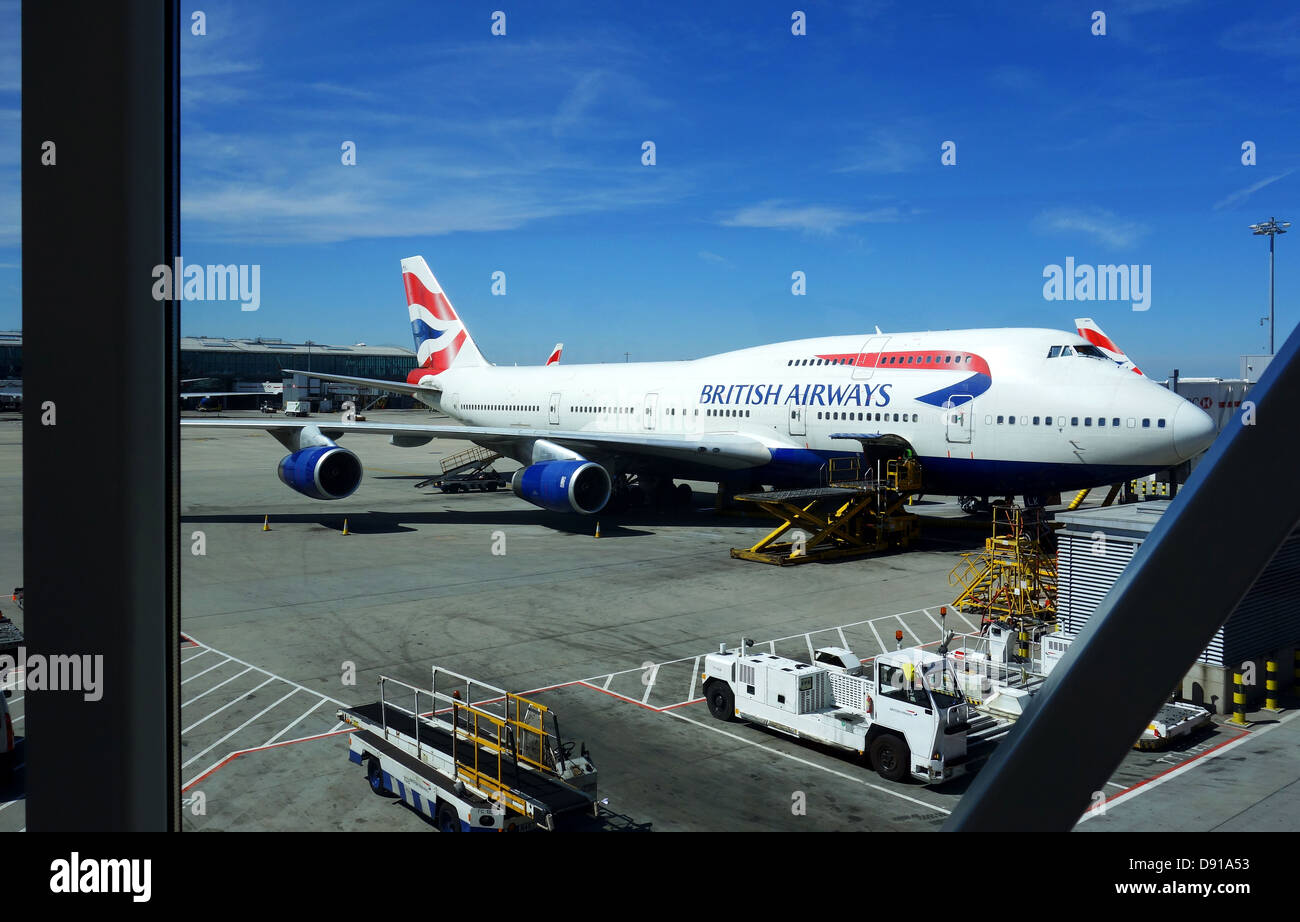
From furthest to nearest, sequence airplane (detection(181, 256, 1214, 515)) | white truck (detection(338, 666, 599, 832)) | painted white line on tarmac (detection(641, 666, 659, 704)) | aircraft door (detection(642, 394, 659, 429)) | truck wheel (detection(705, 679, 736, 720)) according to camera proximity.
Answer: aircraft door (detection(642, 394, 659, 429)) → airplane (detection(181, 256, 1214, 515)) → painted white line on tarmac (detection(641, 666, 659, 704)) → truck wheel (detection(705, 679, 736, 720)) → white truck (detection(338, 666, 599, 832))

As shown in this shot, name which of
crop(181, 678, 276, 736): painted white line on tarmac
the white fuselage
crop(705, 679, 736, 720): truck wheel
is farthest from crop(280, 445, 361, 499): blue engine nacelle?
crop(705, 679, 736, 720): truck wheel

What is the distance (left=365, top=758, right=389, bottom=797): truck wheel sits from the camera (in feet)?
31.2

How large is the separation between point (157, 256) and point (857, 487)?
Answer: 23.1 metres

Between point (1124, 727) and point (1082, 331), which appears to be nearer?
point (1124, 727)

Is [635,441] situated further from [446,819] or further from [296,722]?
[446,819]

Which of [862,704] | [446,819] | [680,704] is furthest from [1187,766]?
[446,819]

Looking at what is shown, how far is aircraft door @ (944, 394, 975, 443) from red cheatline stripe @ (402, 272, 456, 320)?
81.1ft

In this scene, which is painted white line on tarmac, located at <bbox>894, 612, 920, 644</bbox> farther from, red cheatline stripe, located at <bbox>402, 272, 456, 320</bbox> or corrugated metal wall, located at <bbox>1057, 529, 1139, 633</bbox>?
red cheatline stripe, located at <bbox>402, 272, 456, 320</bbox>

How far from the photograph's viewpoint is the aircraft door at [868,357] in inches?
999

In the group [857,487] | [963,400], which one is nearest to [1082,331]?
[963,400]

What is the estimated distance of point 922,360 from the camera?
2445 cm

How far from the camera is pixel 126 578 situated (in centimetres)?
204

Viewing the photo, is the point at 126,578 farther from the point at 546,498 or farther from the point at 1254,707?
the point at 546,498

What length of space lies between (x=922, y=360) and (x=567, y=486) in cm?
998
